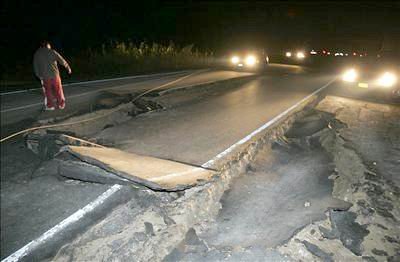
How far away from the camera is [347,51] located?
21.9 meters

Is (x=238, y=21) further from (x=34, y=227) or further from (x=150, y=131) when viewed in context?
(x=34, y=227)

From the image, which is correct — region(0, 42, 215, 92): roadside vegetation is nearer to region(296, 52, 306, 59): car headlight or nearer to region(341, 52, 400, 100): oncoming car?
region(296, 52, 306, 59): car headlight

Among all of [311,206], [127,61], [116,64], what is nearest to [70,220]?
[311,206]

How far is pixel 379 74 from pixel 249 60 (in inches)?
380

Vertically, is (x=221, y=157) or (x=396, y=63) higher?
(x=396, y=63)

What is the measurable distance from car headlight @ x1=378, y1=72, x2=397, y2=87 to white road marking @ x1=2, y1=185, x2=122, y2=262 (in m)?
11.4

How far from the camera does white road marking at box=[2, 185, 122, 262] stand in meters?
3.73

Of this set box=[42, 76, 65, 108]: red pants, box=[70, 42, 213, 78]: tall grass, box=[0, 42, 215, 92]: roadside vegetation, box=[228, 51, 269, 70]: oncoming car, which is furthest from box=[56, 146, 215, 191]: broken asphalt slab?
box=[228, 51, 269, 70]: oncoming car

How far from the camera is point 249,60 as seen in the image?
70.1 ft

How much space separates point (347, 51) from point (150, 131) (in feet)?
62.3

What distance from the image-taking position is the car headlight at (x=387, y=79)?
12.1 metres

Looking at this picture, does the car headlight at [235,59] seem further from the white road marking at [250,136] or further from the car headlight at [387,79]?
the white road marking at [250,136]

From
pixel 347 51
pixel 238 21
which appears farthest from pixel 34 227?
pixel 238 21

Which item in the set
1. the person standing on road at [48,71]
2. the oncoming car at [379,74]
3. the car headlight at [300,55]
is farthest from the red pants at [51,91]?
the car headlight at [300,55]
